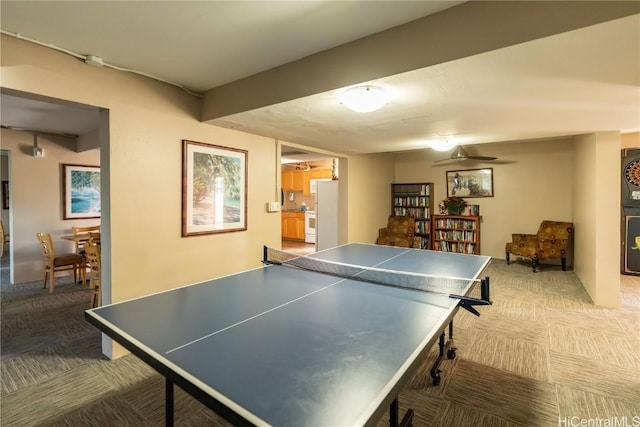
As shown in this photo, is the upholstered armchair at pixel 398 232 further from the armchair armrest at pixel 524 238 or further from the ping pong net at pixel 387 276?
the ping pong net at pixel 387 276

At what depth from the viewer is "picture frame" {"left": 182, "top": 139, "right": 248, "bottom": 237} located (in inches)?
125

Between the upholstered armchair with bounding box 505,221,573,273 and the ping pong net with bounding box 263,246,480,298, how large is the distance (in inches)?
179

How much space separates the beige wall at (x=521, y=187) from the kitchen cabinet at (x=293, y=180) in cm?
388

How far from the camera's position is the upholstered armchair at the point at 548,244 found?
5.37 m

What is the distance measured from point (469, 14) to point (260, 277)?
6.74 ft

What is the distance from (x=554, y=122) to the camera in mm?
3195

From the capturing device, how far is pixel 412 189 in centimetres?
730

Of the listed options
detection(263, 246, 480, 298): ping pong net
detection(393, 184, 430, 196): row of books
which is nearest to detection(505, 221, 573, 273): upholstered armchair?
detection(393, 184, 430, 196): row of books

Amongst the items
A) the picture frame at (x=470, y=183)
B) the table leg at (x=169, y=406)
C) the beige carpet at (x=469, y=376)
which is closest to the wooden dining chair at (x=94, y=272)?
the beige carpet at (x=469, y=376)

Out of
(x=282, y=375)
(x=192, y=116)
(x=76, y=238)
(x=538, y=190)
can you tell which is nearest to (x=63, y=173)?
(x=76, y=238)

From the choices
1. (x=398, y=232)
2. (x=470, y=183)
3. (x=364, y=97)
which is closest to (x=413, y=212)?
(x=398, y=232)

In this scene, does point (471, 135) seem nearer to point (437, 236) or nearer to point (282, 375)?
point (437, 236)

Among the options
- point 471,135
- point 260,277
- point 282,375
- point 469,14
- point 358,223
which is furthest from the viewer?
point 358,223

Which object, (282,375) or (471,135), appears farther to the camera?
(471,135)
